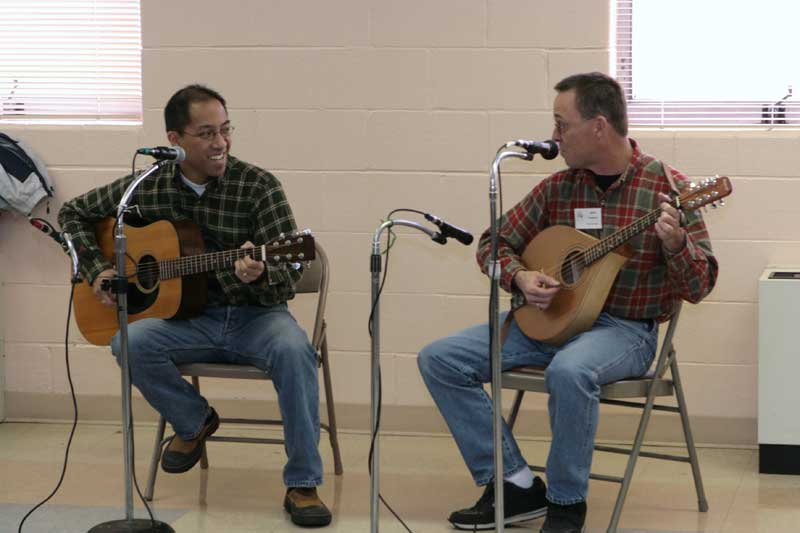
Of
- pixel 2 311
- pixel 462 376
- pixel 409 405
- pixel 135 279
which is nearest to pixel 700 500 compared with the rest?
pixel 462 376

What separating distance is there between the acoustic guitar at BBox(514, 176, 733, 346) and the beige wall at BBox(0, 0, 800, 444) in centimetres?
92

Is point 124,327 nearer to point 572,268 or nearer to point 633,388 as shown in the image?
point 572,268

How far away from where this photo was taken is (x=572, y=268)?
10.1 ft

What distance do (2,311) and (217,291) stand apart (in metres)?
1.36

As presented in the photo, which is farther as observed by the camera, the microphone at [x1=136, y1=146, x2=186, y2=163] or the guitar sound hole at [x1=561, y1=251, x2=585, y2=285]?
the guitar sound hole at [x1=561, y1=251, x2=585, y2=285]

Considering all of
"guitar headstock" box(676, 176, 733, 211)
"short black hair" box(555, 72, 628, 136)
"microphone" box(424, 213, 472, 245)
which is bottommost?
"microphone" box(424, 213, 472, 245)

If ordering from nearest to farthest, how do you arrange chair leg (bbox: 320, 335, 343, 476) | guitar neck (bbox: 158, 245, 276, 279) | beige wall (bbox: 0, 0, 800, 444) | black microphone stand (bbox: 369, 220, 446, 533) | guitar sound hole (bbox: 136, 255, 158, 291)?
black microphone stand (bbox: 369, 220, 446, 533), guitar neck (bbox: 158, 245, 276, 279), guitar sound hole (bbox: 136, 255, 158, 291), chair leg (bbox: 320, 335, 343, 476), beige wall (bbox: 0, 0, 800, 444)

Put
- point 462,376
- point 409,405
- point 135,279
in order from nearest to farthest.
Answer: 1. point 462,376
2. point 135,279
3. point 409,405

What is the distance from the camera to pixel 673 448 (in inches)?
158

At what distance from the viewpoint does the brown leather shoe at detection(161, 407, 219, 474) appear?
337 cm

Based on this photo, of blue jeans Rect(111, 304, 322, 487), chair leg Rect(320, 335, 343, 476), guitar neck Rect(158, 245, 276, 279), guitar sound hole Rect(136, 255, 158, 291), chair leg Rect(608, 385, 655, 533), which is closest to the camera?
chair leg Rect(608, 385, 655, 533)

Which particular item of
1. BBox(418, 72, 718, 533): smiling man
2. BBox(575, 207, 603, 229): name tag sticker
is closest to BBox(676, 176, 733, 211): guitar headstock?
BBox(418, 72, 718, 533): smiling man

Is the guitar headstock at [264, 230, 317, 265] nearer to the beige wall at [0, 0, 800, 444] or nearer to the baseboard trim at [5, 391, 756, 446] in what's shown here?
the beige wall at [0, 0, 800, 444]

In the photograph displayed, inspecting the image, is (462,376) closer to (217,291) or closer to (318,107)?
(217,291)
